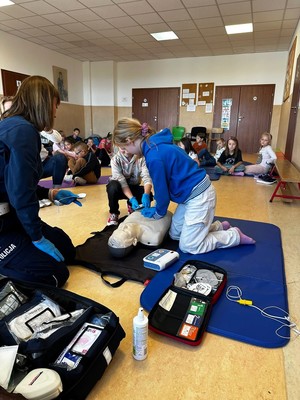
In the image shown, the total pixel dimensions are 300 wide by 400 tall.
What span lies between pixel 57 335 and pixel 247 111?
8.36 meters

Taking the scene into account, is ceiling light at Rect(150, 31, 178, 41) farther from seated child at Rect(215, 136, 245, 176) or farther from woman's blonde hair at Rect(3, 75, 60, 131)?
woman's blonde hair at Rect(3, 75, 60, 131)

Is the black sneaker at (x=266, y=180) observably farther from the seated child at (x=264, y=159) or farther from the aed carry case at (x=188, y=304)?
the aed carry case at (x=188, y=304)

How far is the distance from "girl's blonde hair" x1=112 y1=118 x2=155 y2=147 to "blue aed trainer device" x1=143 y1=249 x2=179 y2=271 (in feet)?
2.45

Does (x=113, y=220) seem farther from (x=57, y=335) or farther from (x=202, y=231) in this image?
(x=57, y=335)

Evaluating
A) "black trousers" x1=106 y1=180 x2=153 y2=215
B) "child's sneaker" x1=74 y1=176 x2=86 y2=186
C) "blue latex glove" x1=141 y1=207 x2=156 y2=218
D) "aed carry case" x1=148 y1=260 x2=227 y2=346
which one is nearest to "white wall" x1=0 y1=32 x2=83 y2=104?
"child's sneaker" x1=74 y1=176 x2=86 y2=186

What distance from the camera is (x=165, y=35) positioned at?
21.0 feet

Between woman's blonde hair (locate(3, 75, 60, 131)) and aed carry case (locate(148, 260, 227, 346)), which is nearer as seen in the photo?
aed carry case (locate(148, 260, 227, 346))

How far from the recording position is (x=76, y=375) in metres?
0.93

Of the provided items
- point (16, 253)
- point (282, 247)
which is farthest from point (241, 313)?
point (16, 253)

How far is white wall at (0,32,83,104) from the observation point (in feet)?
20.7

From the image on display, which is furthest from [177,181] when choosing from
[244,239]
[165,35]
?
[165,35]

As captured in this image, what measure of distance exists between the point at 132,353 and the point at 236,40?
7.22 m

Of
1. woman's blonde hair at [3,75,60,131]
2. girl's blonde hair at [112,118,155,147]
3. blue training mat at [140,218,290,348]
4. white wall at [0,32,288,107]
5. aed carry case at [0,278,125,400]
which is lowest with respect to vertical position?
blue training mat at [140,218,290,348]

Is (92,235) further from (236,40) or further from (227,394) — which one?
(236,40)
